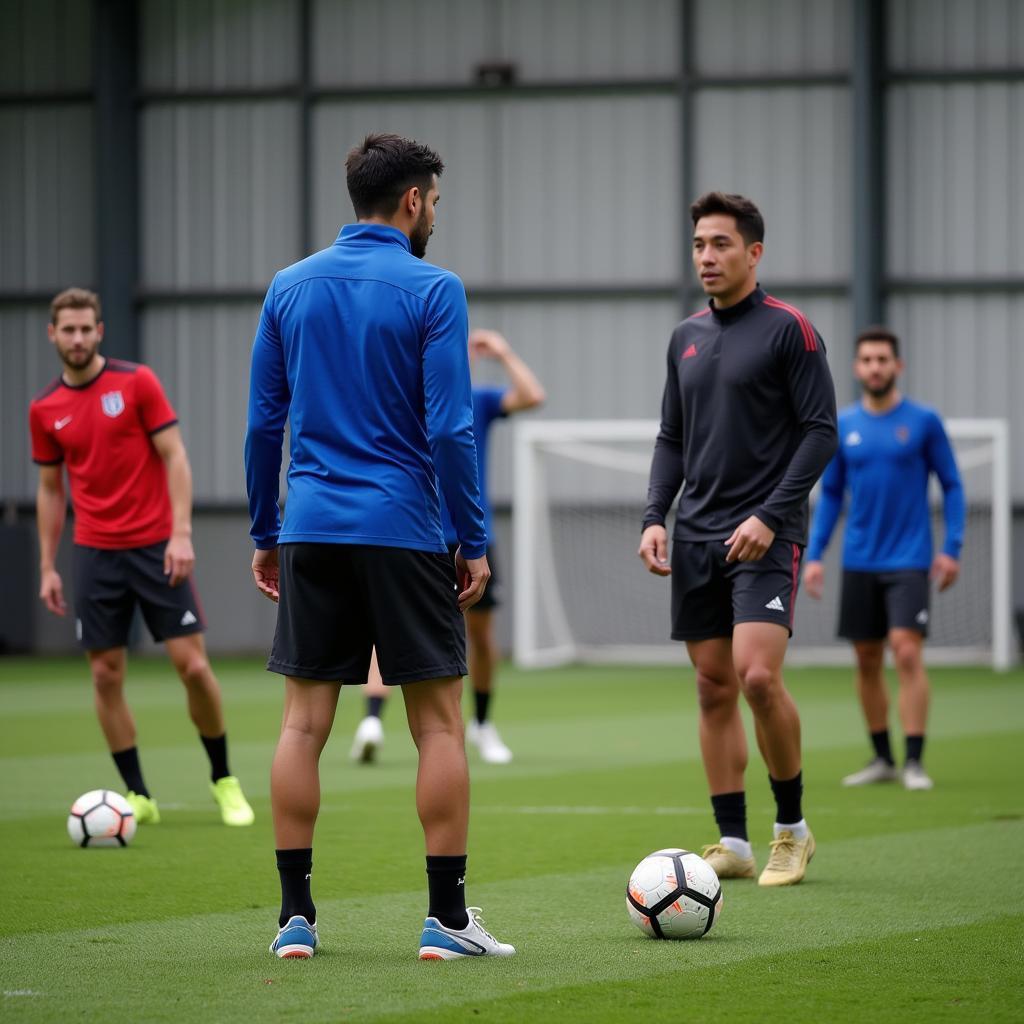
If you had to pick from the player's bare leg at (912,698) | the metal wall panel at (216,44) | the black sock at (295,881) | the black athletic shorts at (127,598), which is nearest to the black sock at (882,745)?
the player's bare leg at (912,698)

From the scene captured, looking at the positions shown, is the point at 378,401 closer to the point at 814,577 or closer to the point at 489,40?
the point at 814,577

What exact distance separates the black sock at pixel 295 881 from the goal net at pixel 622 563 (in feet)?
49.8

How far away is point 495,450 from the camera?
23.2 meters

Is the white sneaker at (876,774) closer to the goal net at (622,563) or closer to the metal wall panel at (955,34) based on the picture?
the goal net at (622,563)

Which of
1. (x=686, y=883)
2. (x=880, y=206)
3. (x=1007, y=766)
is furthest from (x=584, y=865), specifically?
(x=880, y=206)

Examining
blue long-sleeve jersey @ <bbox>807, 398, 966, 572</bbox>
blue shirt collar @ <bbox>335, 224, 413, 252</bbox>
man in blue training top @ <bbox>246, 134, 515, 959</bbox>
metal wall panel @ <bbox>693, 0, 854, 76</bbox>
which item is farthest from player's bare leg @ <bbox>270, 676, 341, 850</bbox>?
metal wall panel @ <bbox>693, 0, 854, 76</bbox>

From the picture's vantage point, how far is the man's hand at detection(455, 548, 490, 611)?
15.9ft

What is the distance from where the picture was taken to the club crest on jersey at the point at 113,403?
25.8 feet

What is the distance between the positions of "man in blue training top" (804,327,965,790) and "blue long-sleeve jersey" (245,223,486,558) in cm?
483

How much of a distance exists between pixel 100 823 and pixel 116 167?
56.0ft

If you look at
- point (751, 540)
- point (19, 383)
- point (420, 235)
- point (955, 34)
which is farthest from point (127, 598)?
point (955, 34)

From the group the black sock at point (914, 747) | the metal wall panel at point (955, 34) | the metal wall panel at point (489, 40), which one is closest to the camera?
the black sock at point (914, 747)

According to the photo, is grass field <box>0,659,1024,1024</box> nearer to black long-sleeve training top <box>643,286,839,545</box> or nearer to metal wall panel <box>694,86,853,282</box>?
black long-sleeve training top <box>643,286,839,545</box>

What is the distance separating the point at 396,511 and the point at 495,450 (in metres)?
18.4
